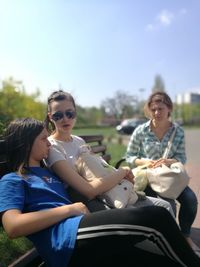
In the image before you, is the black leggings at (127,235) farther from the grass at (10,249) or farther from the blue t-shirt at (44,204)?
the grass at (10,249)

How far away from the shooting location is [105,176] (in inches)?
117

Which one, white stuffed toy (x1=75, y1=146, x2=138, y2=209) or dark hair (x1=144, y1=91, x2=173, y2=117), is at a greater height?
dark hair (x1=144, y1=91, x2=173, y2=117)

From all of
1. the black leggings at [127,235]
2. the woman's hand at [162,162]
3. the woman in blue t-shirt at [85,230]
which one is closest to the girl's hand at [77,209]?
the woman in blue t-shirt at [85,230]

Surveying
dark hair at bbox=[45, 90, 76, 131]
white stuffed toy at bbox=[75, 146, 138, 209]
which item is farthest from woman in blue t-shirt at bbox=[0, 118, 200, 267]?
dark hair at bbox=[45, 90, 76, 131]

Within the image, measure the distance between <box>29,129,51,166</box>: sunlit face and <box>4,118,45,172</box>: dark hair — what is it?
3 centimetres

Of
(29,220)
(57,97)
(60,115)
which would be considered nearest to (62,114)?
(60,115)

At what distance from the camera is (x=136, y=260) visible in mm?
2416

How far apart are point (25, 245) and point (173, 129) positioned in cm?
202

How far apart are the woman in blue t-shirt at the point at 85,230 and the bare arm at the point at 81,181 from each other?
12.1 inches

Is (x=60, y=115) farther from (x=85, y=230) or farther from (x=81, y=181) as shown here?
(x=85, y=230)

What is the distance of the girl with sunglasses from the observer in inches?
113

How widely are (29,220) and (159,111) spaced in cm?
236

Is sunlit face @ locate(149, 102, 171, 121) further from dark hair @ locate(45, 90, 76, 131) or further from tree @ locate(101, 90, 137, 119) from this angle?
tree @ locate(101, 90, 137, 119)

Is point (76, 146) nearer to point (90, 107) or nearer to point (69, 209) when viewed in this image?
point (69, 209)
